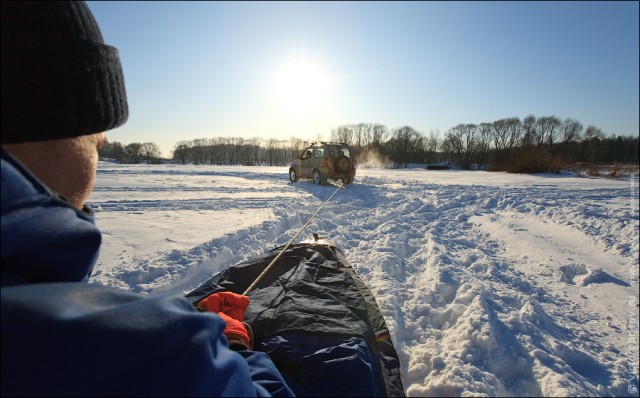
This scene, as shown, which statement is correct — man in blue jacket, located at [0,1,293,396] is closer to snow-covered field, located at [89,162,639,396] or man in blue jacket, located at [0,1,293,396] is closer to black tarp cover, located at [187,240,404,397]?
black tarp cover, located at [187,240,404,397]

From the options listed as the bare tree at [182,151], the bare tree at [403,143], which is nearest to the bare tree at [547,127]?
the bare tree at [403,143]

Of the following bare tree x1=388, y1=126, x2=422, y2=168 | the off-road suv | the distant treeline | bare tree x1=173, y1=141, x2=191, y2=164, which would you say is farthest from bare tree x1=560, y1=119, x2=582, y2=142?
bare tree x1=173, y1=141, x2=191, y2=164

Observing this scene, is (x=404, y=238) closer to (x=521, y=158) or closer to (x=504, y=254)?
(x=504, y=254)

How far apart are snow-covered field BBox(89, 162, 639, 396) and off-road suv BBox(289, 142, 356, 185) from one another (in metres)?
5.71

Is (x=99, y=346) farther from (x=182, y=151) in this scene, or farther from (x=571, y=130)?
(x=182, y=151)

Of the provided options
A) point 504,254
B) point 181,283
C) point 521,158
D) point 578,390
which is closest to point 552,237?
point 504,254

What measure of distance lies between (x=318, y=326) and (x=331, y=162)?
11542 mm

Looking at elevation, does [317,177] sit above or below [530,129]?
below

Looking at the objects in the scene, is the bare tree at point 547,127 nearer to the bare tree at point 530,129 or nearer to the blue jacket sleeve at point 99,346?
the bare tree at point 530,129

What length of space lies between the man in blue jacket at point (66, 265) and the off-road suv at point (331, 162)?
40.5 feet

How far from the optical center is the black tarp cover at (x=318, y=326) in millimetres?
1677

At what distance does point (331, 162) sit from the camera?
13281 mm

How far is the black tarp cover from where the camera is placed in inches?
66.0

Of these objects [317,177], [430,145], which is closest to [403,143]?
[430,145]
